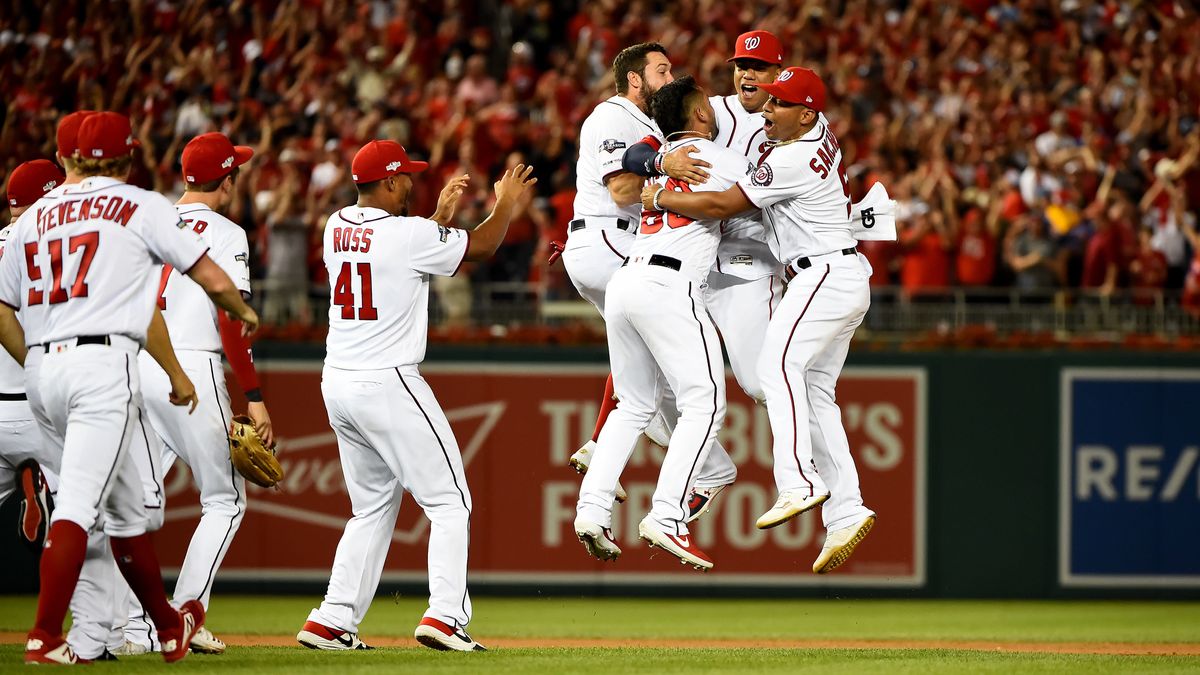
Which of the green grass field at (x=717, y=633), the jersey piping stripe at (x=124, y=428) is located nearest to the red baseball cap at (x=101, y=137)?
the jersey piping stripe at (x=124, y=428)

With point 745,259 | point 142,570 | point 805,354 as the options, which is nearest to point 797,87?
point 745,259

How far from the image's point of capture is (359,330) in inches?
324

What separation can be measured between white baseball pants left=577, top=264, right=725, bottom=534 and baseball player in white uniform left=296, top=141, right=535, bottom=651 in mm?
695

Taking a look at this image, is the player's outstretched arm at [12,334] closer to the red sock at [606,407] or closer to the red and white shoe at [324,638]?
the red and white shoe at [324,638]

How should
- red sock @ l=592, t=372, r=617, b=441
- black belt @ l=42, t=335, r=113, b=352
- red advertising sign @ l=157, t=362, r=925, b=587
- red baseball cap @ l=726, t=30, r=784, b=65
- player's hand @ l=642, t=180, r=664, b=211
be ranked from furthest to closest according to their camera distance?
1. red advertising sign @ l=157, t=362, r=925, b=587
2. red sock @ l=592, t=372, r=617, b=441
3. red baseball cap @ l=726, t=30, r=784, b=65
4. player's hand @ l=642, t=180, r=664, b=211
5. black belt @ l=42, t=335, r=113, b=352

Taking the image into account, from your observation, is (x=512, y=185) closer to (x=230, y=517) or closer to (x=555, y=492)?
(x=230, y=517)

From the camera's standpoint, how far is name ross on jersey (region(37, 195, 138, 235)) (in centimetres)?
691

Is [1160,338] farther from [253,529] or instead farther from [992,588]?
[253,529]

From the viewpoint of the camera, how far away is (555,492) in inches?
541

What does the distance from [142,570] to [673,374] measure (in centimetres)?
276

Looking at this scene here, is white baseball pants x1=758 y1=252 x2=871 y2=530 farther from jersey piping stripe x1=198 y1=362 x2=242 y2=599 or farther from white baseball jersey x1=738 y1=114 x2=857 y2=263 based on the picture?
jersey piping stripe x1=198 y1=362 x2=242 y2=599

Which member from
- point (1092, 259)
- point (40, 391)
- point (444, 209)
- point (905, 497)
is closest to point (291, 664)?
point (40, 391)

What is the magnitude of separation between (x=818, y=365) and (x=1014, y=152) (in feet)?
30.2

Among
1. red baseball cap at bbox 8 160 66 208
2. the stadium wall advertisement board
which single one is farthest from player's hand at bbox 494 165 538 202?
the stadium wall advertisement board
